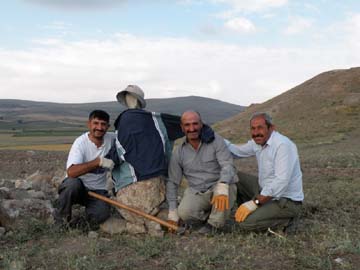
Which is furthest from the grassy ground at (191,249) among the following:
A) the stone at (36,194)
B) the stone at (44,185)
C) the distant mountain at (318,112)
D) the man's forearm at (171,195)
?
the distant mountain at (318,112)

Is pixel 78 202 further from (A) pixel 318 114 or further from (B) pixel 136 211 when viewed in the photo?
(A) pixel 318 114

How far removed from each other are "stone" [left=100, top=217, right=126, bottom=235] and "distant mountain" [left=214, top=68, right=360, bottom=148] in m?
16.2

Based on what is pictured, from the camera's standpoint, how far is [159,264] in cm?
440

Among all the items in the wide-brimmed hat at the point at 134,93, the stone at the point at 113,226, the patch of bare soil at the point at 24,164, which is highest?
the wide-brimmed hat at the point at 134,93

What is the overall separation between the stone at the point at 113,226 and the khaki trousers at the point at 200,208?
0.66m

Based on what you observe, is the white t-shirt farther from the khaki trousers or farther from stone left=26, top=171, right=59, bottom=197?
stone left=26, top=171, right=59, bottom=197

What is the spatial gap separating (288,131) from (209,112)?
109 meters

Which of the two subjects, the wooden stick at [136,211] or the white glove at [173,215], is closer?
the wooden stick at [136,211]

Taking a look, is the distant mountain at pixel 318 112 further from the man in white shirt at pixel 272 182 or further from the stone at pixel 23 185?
the man in white shirt at pixel 272 182

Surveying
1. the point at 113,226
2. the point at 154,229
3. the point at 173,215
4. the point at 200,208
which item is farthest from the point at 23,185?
the point at 200,208

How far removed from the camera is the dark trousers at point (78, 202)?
5.61 m

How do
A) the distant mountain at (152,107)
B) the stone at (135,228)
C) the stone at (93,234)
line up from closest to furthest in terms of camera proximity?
the stone at (93,234), the stone at (135,228), the distant mountain at (152,107)

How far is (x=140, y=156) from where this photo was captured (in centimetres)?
553

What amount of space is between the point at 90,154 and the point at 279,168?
2.04m
